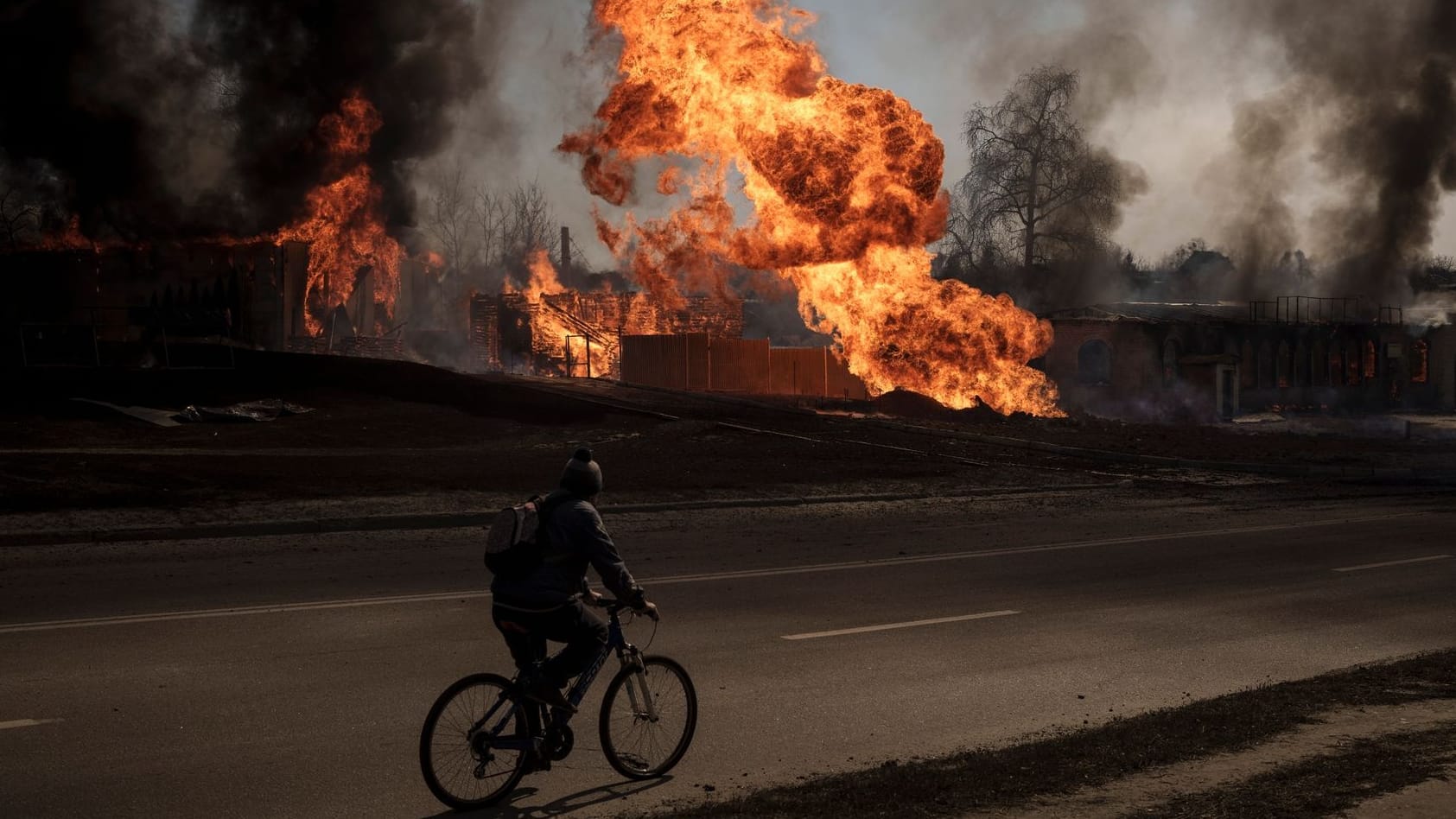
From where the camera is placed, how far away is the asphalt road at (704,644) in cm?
627

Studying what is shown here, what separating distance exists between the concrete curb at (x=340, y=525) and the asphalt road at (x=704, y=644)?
17.9 inches

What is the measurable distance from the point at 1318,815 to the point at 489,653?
553 centimetres

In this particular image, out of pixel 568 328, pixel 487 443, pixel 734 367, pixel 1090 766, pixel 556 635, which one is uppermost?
pixel 568 328

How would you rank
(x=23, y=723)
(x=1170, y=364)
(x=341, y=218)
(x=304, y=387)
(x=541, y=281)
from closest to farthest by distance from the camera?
1. (x=23, y=723)
2. (x=304, y=387)
3. (x=341, y=218)
4. (x=1170, y=364)
5. (x=541, y=281)

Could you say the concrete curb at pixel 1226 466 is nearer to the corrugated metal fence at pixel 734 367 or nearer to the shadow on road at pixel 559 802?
the corrugated metal fence at pixel 734 367

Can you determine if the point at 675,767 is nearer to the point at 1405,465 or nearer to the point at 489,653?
the point at 489,653

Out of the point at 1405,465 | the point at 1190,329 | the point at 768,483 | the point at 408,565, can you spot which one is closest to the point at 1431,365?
the point at 1190,329

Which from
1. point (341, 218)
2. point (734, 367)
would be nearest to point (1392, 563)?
point (734, 367)

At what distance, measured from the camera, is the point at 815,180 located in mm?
33000

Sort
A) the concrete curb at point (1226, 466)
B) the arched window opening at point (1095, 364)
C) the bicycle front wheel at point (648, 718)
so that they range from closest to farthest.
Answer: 1. the bicycle front wheel at point (648, 718)
2. the concrete curb at point (1226, 466)
3. the arched window opening at point (1095, 364)

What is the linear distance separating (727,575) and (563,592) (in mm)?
7368

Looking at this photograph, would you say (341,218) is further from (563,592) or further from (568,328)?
(563,592)

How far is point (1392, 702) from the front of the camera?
23.6 ft

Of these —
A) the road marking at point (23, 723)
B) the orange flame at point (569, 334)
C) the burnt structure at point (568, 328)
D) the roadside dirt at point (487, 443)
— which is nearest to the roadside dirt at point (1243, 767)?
the road marking at point (23, 723)
